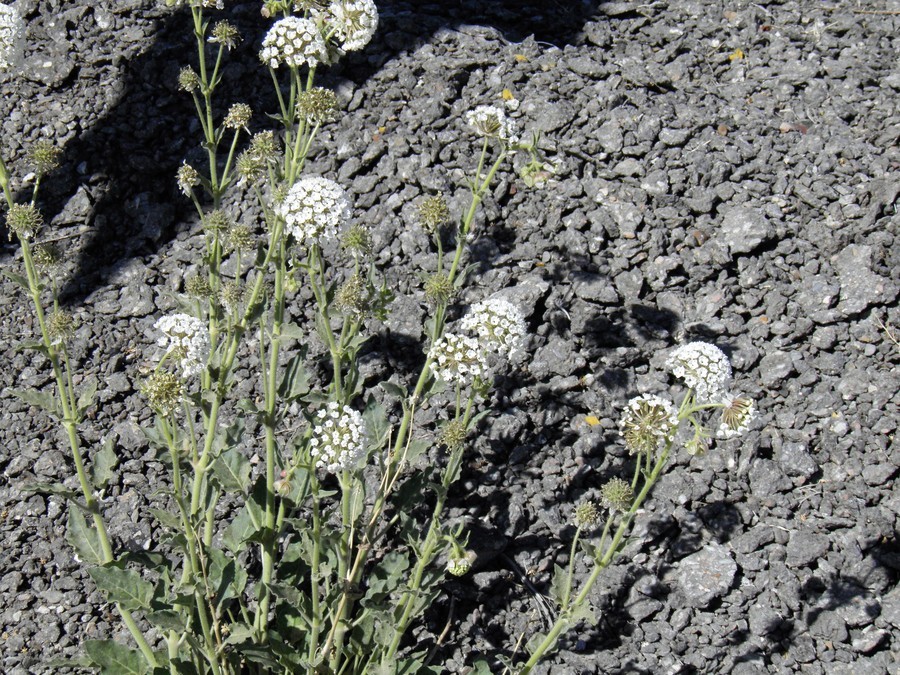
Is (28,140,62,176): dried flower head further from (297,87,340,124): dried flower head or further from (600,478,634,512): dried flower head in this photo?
(600,478,634,512): dried flower head

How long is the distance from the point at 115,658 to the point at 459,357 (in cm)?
201

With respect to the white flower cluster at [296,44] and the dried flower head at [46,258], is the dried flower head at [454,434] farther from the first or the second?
the dried flower head at [46,258]

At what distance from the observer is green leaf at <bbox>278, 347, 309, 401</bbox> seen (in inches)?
173

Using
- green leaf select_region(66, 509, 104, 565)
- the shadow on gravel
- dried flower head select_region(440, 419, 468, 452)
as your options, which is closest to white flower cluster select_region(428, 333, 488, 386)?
dried flower head select_region(440, 419, 468, 452)

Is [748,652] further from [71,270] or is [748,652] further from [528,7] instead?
[528,7]

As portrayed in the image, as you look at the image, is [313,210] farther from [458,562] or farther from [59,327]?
[458,562]

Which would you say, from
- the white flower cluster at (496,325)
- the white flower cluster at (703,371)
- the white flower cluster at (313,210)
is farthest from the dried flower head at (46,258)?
the white flower cluster at (703,371)

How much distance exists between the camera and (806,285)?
5.59m

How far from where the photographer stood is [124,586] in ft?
12.8

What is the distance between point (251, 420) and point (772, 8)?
521 cm

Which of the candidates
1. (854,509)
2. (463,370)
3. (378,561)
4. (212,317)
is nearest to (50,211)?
(212,317)

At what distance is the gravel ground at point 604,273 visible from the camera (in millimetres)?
4754

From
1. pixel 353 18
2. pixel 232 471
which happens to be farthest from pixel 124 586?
pixel 353 18

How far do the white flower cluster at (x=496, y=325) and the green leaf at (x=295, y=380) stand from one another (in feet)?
2.99
